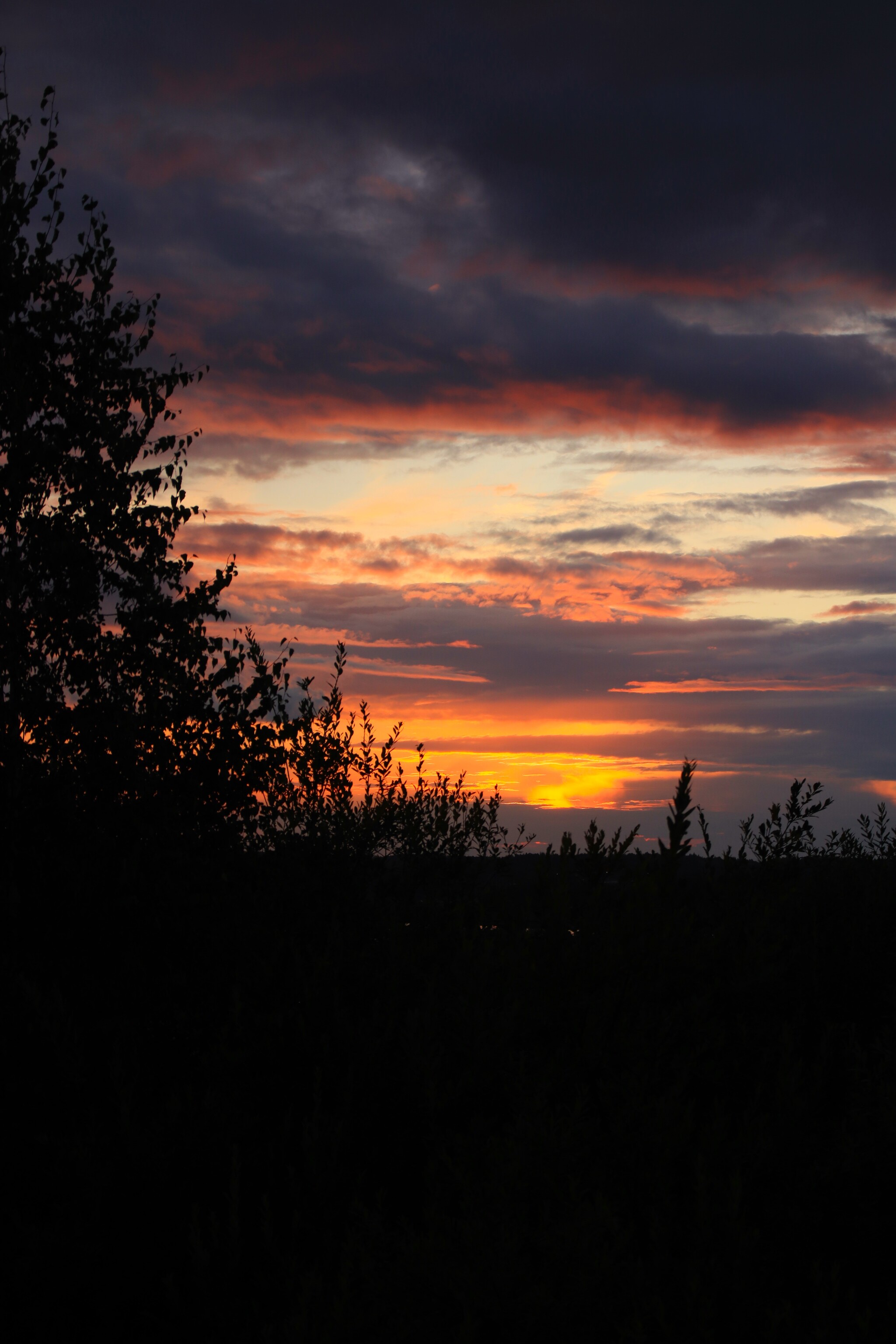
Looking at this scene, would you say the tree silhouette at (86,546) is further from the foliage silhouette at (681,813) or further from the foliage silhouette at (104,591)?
the foliage silhouette at (681,813)

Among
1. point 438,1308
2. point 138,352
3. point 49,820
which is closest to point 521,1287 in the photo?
point 438,1308

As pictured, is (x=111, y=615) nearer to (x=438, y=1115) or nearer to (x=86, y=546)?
(x=86, y=546)

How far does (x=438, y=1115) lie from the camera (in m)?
5.12

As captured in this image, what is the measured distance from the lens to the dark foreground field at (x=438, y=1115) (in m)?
3.68

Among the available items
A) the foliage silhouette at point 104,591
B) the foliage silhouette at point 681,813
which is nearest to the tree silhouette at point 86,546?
the foliage silhouette at point 104,591

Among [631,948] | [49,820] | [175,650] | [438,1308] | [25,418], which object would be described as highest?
[25,418]

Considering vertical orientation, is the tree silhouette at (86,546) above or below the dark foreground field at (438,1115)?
above

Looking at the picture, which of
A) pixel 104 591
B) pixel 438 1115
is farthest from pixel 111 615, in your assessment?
pixel 438 1115

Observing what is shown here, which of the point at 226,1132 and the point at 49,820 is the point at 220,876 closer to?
the point at 49,820

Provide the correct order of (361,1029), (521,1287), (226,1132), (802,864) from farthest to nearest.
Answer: (802,864) → (361,1029) → (226,1132) → (521,1287)

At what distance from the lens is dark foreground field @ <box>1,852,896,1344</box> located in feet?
12.1

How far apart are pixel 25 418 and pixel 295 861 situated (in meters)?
8.71

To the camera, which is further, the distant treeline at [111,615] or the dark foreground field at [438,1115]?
the distant treeline at [111,615]

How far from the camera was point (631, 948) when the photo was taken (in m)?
5.93
